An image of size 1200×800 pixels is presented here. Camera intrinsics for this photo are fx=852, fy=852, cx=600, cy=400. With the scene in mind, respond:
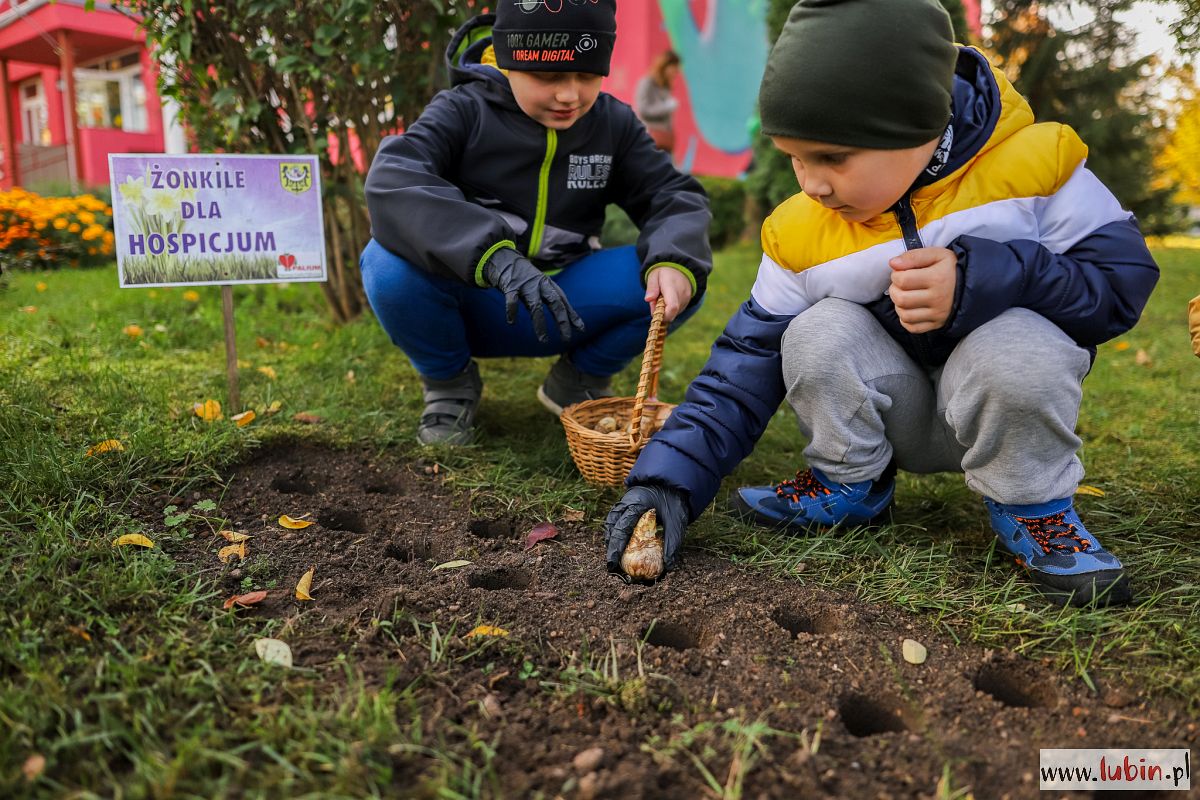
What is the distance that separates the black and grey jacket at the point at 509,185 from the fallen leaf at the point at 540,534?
0.62 meters

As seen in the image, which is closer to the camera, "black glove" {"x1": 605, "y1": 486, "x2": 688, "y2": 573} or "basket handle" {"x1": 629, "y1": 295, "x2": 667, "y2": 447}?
"black glove" {"x1": 605, "y1": 486, "x2": 688, "y2": 573}

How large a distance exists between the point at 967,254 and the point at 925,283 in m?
0.10

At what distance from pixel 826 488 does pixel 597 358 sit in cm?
97

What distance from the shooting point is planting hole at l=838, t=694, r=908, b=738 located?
1.33 m

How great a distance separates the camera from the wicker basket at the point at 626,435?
6.64 ft

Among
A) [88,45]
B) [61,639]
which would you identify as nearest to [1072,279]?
[61,639]

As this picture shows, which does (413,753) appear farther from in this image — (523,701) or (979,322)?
(979,322)

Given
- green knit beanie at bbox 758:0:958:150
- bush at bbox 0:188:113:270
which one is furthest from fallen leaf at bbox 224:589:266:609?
bush at bbox 0:188:113:270

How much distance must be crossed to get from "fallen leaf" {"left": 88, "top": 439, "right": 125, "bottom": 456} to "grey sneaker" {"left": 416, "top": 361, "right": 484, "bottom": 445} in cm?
75

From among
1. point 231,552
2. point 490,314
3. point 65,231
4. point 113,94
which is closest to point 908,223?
point 490,314

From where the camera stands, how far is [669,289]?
216 centimetres

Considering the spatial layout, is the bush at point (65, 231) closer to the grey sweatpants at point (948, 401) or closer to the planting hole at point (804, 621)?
the grey sweatpants at point (948, 401)

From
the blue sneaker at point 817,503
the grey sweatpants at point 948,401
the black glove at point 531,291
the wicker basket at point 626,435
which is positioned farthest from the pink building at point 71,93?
Answer: the grey sweatpants at point 948,401

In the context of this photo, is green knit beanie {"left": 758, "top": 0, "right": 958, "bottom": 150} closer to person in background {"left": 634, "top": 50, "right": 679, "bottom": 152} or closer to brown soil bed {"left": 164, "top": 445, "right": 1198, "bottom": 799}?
brown soil bed {"left": 164, "top": 445, "right": 1198, "bottom": 799}
